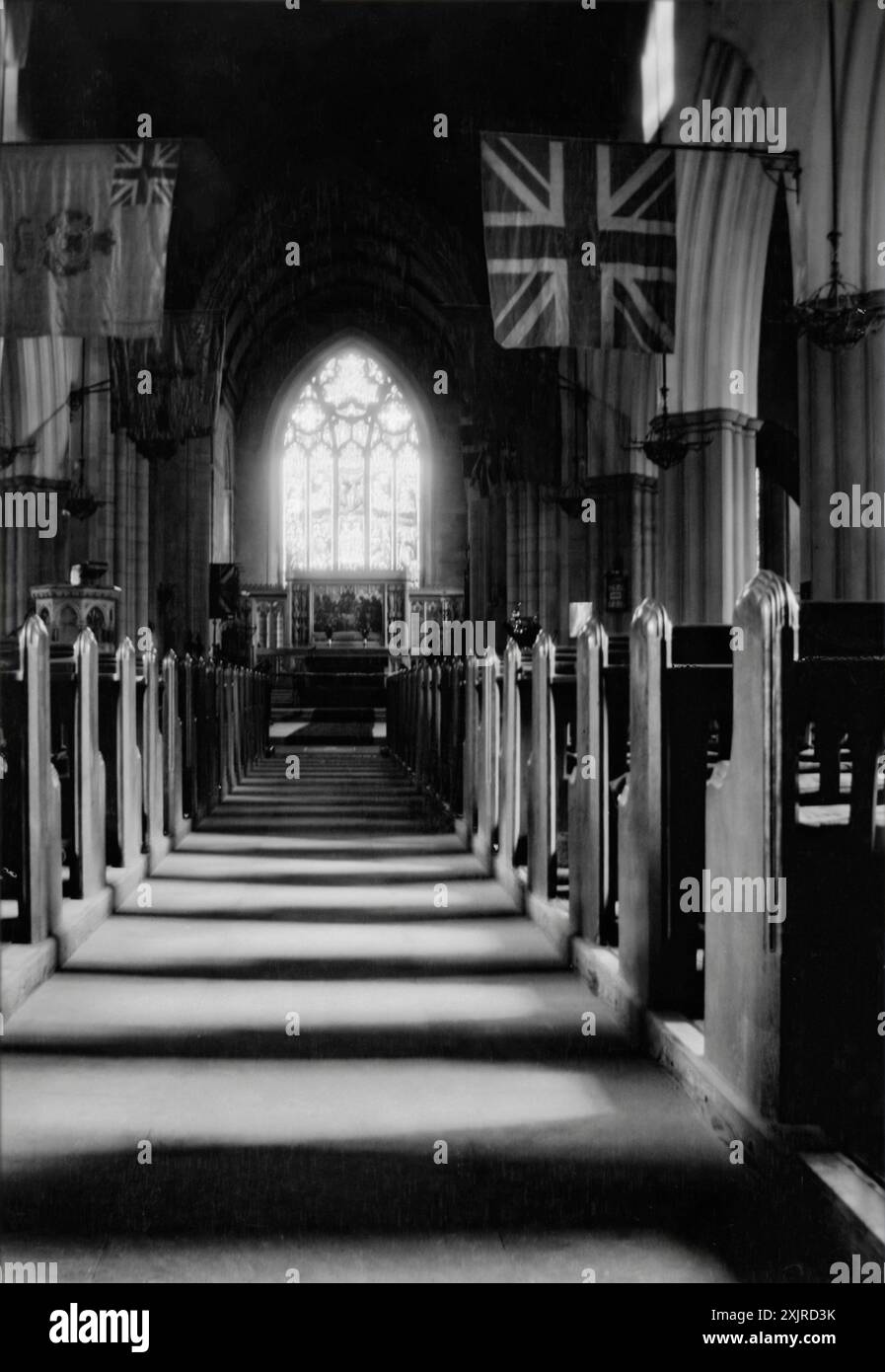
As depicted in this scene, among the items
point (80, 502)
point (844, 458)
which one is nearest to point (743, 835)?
point (844, 458)

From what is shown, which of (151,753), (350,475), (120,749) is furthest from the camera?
(350,475)

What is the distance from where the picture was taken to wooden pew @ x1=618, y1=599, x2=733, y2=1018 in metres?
2.70

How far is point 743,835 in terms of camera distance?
2105 millimetres

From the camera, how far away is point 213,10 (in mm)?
15180

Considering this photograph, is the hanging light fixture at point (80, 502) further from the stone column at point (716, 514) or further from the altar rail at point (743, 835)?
the altar rail at point (743, 835)

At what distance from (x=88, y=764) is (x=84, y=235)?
4187mm

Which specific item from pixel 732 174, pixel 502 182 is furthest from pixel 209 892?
pixel 732 174

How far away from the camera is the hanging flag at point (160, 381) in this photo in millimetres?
12164

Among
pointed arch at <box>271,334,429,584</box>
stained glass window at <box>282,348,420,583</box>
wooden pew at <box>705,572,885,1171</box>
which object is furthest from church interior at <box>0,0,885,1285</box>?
stained glass window at <box>282,348,420,583</box>

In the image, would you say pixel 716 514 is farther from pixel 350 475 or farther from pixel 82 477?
pixel 350 475

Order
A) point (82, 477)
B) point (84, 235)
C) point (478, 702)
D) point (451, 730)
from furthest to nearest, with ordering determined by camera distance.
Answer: point (82, 477)
point (451, 730)
point (84, 235)
point (478, 702)

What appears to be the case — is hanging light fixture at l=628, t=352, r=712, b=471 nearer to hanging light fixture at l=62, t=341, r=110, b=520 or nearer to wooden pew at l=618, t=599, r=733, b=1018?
hanging light fixture at l=62, t=341, r=110, b=520

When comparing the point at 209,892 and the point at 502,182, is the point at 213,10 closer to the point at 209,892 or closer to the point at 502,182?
the point at 502,182

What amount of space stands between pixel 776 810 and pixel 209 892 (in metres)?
3.21
